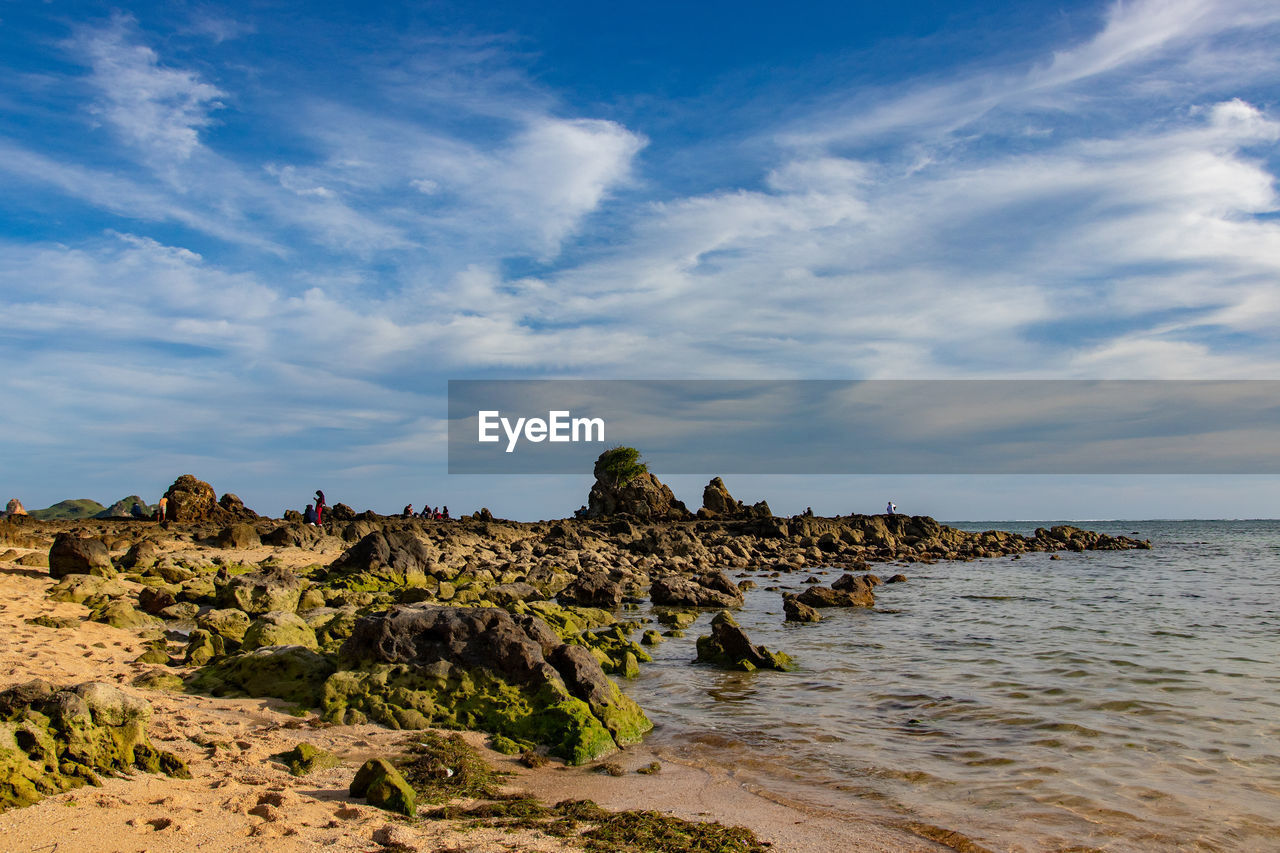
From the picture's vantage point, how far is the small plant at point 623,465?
69.8 metres

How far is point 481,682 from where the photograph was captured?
8969 mm

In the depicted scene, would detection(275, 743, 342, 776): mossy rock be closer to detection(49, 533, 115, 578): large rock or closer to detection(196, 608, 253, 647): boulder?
detection(196, 608, 253, 647): boulder

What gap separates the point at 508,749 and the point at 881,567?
35928mm

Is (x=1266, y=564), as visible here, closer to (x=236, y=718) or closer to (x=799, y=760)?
(x=799, y=760)

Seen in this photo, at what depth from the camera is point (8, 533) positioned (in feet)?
73.8

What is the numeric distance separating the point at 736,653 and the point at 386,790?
8.24m

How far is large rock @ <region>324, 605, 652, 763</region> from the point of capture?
326 inches

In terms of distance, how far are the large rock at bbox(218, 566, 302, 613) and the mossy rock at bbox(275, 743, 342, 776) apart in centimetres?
803

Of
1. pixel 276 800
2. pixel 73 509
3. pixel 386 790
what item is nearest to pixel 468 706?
pixel 386 790

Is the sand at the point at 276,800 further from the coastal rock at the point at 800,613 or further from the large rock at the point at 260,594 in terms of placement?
the coastal rock at the point at 800,613

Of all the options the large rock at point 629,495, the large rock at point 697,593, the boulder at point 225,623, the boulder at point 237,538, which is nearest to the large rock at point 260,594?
the boulder at point 225,623

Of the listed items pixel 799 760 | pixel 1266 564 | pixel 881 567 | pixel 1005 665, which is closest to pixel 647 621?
pixel 1005 665

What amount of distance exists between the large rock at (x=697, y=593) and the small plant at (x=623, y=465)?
45163 mm

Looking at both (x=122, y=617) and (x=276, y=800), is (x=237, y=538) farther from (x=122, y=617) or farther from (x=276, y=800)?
(x=276, y=800)
